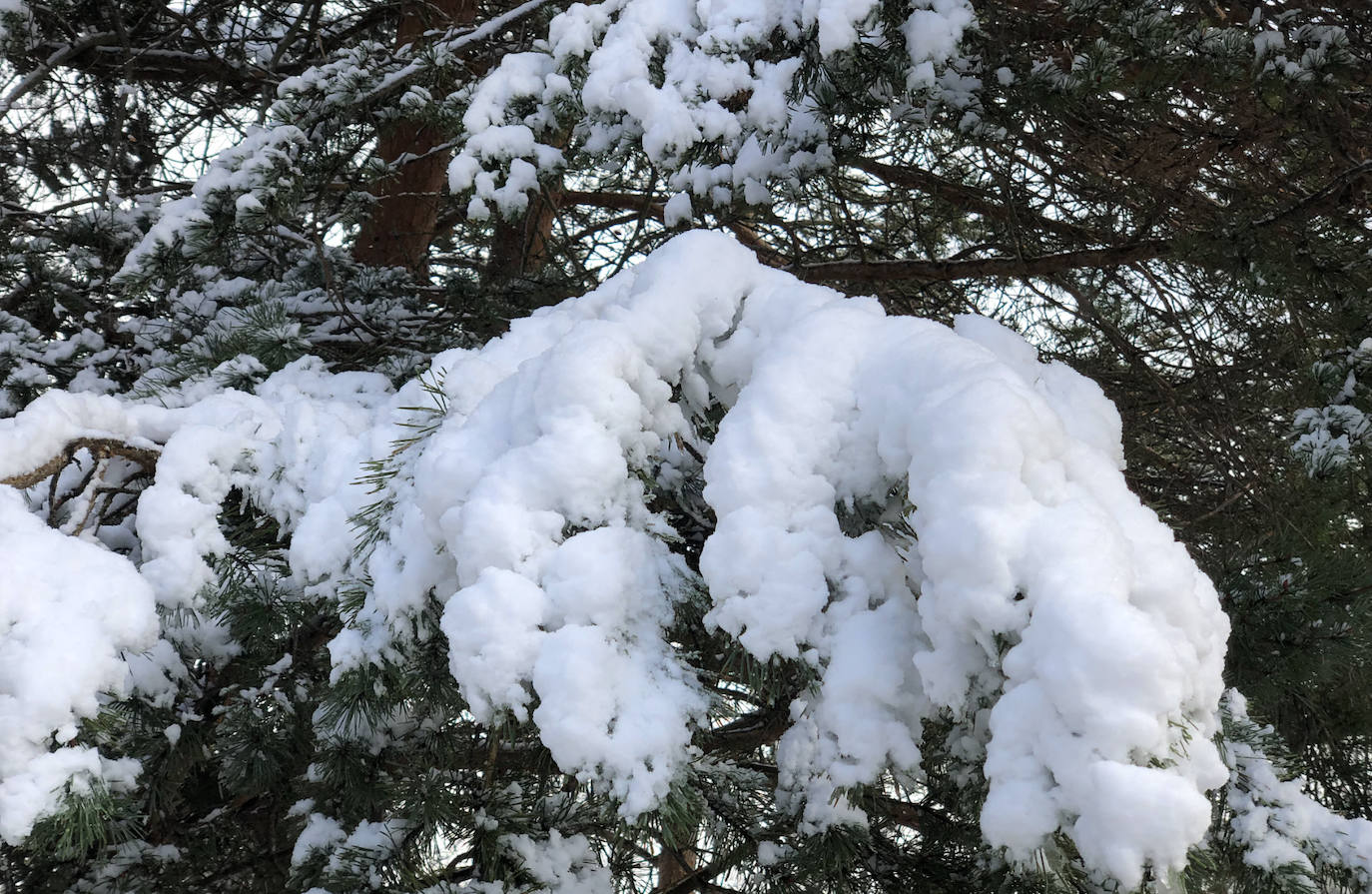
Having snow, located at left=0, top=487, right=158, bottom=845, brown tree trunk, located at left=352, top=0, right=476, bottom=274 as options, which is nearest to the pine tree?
snow, located at left=0, top=487, right=158, bottom=845

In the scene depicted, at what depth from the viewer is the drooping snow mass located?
3.35ft

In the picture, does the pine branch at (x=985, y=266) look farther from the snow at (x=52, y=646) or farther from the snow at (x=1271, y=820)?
the snow at (x=52, y=646)

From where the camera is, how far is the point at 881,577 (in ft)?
4.27

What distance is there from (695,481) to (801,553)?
0.50 meters

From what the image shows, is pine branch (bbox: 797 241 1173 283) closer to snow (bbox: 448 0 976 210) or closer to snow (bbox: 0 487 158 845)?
snow (bbox: 448 0 976 210)

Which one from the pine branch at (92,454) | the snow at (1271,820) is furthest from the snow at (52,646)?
the snow at (1271,820)

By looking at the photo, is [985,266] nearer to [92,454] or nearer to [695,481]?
[695,481]

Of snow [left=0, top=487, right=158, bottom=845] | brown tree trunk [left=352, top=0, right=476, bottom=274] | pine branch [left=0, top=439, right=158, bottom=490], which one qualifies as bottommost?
snow [left=0, top=487, right=158, bottom=845]

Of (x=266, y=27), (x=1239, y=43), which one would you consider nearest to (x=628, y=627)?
(x=1239, y=43)

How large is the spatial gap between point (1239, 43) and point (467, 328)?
2.37 meters

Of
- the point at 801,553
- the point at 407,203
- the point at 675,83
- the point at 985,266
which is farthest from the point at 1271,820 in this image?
the point at 407,203

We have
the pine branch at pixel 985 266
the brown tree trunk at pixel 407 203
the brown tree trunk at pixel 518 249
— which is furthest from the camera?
the brown tree trunk at pixel 407 203

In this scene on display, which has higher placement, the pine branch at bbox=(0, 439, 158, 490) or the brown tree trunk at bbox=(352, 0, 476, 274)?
the brown tree trunk at bbox=(352, 0, 476, 274)

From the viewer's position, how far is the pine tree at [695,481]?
3.92ft
